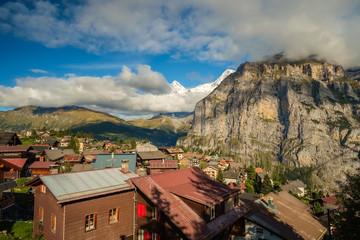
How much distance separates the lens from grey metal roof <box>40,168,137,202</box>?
16.8m

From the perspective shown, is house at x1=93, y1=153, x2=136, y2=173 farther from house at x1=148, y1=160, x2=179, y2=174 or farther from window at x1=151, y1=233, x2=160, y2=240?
window at x1=151, y1=233, x2=160, y2=240

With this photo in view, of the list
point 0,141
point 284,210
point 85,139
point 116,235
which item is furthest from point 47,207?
point 85,139

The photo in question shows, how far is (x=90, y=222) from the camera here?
57.6 feet

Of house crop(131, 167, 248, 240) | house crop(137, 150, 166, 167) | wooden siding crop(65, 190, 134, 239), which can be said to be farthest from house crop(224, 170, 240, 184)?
wooden siding crop(65, 190, 134, 239)

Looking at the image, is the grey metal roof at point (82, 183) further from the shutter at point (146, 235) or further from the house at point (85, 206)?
the shutter at point (146, 235)

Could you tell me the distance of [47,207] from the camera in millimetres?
18438

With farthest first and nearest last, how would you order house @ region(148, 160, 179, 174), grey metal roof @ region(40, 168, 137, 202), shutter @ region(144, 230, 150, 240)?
1. house @ region(148, 160, 179, 174)
2. shutter @ region(144, 230, 150, 240)
3. grey metal roof @ region(40, 168, 137, 202)

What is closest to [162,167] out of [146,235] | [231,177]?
[146,235]

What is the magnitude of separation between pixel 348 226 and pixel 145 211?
15.5 m

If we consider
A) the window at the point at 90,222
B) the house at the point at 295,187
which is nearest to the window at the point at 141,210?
the window at the point at 90,222

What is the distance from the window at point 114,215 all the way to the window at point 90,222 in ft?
5.16

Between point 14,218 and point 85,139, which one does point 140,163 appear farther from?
point 85,139

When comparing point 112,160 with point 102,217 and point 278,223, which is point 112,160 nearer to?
point 102,217

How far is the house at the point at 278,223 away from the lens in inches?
999
